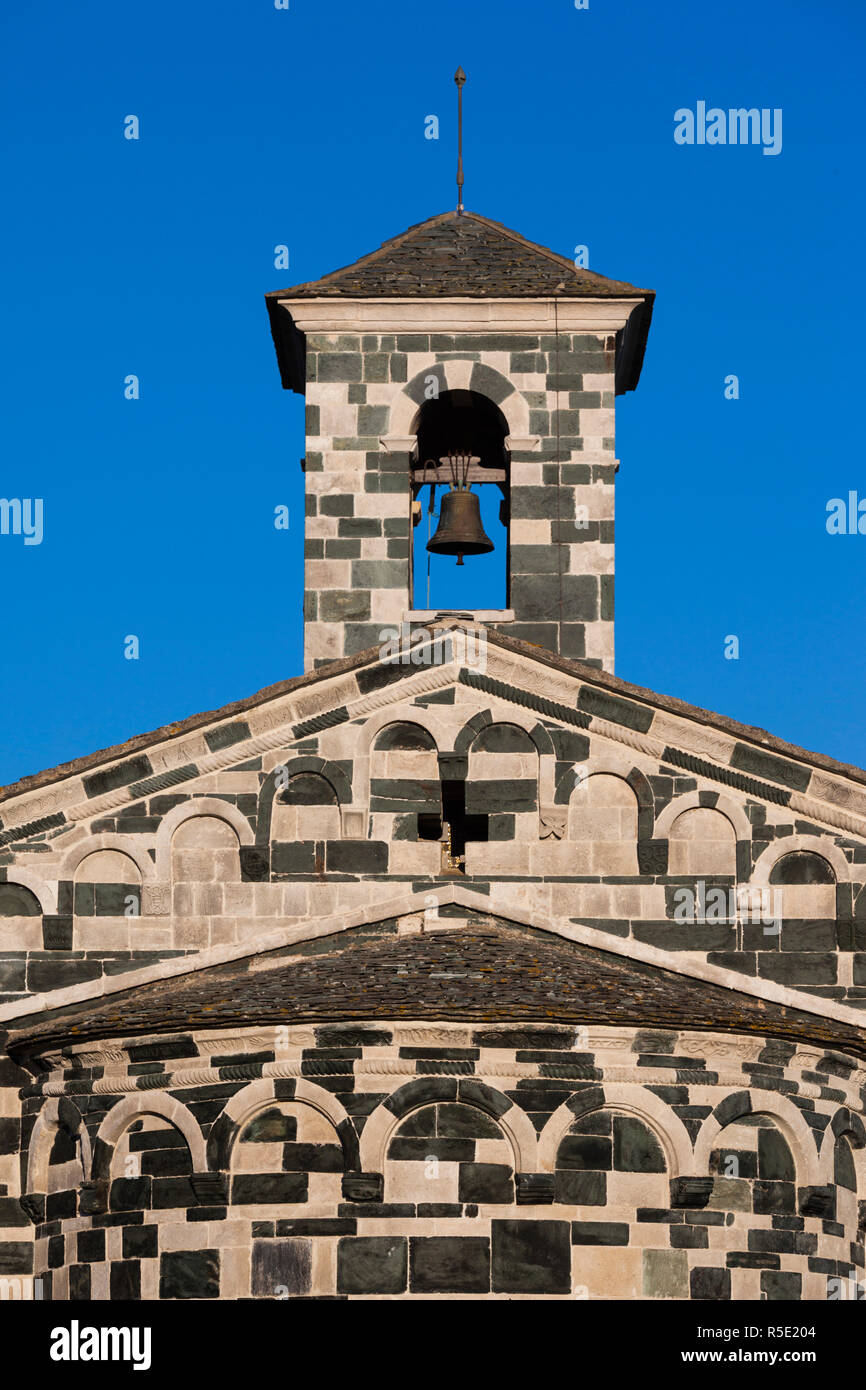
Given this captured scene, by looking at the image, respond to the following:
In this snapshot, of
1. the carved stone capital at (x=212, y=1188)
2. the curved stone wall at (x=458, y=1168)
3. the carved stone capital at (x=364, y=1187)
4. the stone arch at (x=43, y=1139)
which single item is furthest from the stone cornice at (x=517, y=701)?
the carved stone capital at (x=364, y=1187)

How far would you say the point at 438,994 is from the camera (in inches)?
855

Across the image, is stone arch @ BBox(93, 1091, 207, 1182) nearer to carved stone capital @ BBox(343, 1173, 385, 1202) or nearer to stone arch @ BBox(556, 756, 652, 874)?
carved stone capital @ BBox(343, 1173, 385, 1202)

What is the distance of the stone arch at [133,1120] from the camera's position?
71.6 ft

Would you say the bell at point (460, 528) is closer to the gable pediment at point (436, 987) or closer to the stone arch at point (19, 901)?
the gable pediment at point (436, 987)

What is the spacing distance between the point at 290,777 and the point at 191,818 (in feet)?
2.94

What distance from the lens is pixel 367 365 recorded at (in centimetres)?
2831

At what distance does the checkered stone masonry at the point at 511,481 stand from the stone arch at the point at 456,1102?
669cm

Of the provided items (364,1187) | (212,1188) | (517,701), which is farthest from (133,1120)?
(517,701)

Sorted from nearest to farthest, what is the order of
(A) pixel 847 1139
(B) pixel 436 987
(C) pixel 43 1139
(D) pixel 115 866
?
(B) pixel 436 987 → (A) pixel 847 1139 → (C) pixel 43 1139 → (D) pixel 115 866

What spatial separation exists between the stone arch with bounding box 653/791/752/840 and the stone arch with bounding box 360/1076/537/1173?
3453mm

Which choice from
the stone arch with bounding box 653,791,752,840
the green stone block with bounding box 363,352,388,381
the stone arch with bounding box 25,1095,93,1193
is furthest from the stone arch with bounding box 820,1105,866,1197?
the green stone block with bounding box 363,352,388,381

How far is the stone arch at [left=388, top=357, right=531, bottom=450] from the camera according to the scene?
91.9 ft

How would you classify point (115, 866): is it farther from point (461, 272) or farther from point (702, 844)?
point (461, 272)
